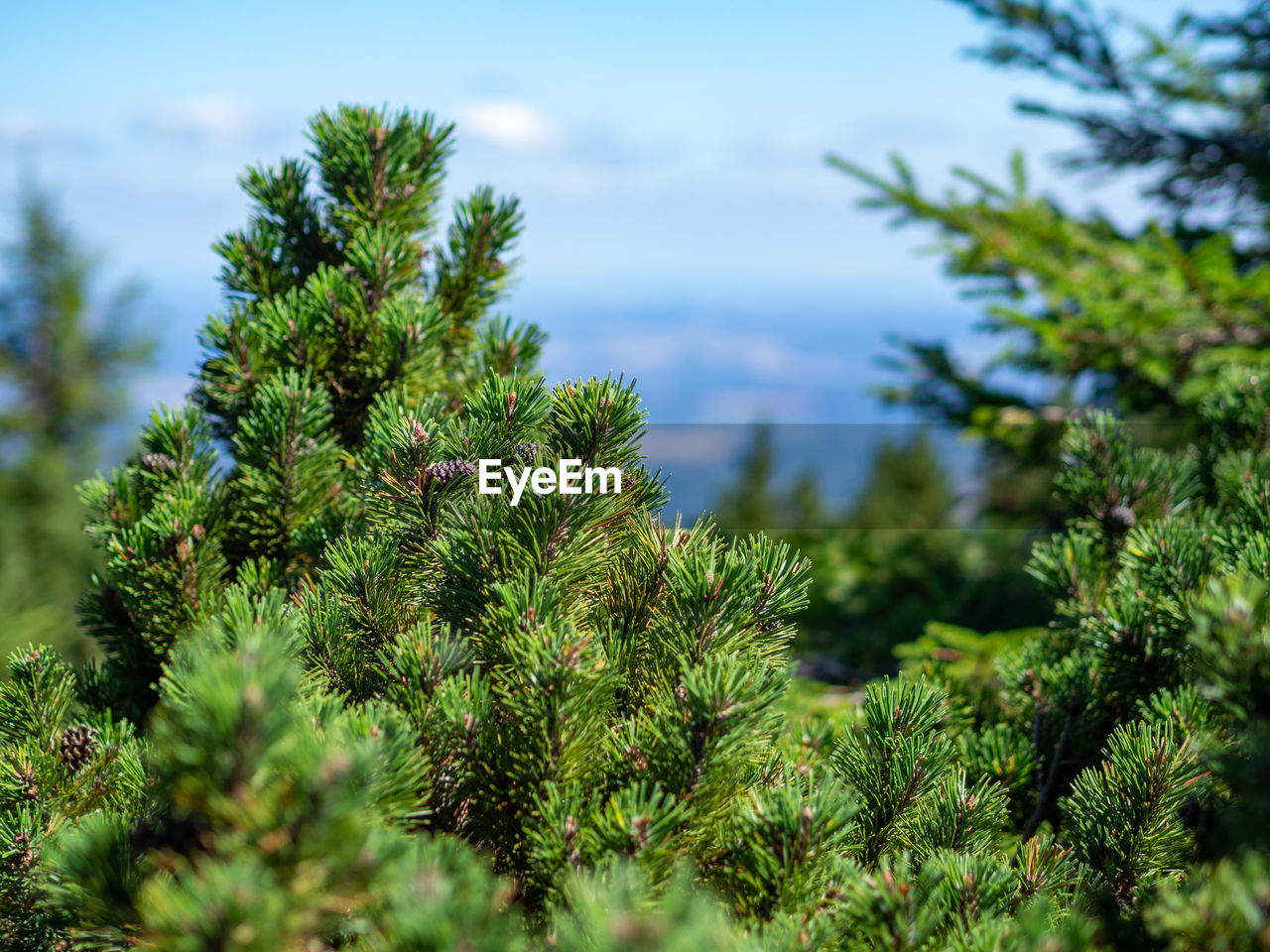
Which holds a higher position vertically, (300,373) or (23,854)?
(300,373)

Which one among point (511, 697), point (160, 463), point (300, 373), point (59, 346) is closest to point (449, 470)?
point (511, 697)

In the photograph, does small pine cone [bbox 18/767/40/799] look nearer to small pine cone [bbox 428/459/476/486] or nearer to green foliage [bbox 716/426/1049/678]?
small pine cone [bbox 428/459/476/486]

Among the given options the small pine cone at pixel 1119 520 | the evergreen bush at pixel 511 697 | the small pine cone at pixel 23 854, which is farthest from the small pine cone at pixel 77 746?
the small pine cone at pixel 1119 520

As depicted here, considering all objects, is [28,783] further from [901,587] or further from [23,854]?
[901,587]

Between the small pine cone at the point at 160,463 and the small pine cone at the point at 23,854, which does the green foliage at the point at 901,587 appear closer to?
the small pine cone at the point at 160,463

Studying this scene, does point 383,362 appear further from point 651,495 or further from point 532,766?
point 532,766

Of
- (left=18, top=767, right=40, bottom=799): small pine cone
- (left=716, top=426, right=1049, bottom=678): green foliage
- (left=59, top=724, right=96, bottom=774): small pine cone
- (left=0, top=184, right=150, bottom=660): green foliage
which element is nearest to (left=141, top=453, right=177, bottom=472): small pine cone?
(left=59, top=724, right=96, bottom=774): small pine cone
